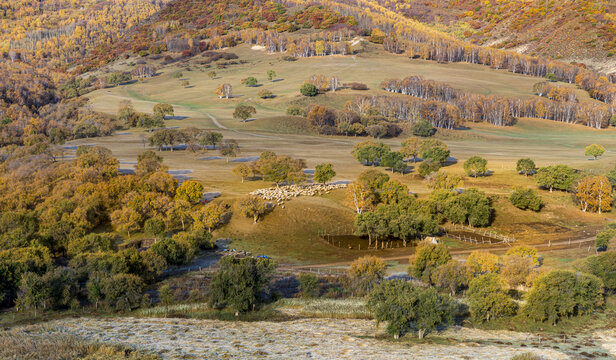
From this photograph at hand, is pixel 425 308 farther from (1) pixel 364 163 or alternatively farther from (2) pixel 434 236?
(1) pixel 364 163

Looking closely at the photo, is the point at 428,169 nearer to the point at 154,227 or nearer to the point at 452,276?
the point at 452,276

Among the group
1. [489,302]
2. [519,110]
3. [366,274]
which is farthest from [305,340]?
[519,110]

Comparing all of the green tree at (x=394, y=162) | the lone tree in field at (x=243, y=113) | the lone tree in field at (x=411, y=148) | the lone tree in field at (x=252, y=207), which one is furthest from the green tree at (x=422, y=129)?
the lone tree in field at (x=252, y=207)

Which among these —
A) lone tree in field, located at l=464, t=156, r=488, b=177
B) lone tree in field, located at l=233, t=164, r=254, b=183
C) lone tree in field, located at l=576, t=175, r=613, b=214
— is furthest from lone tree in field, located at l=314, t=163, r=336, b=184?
lone tree in field, located at l=576, t=175, r=613, b=214

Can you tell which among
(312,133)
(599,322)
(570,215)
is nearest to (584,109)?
(312,133)

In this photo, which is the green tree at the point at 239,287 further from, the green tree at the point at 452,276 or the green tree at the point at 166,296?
the green tree at the point at 452,276

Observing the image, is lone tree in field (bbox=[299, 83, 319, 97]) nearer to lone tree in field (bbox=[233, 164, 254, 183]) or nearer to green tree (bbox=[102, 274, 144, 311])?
lone tree in field (bbox=[233, 164, 254, 183])
